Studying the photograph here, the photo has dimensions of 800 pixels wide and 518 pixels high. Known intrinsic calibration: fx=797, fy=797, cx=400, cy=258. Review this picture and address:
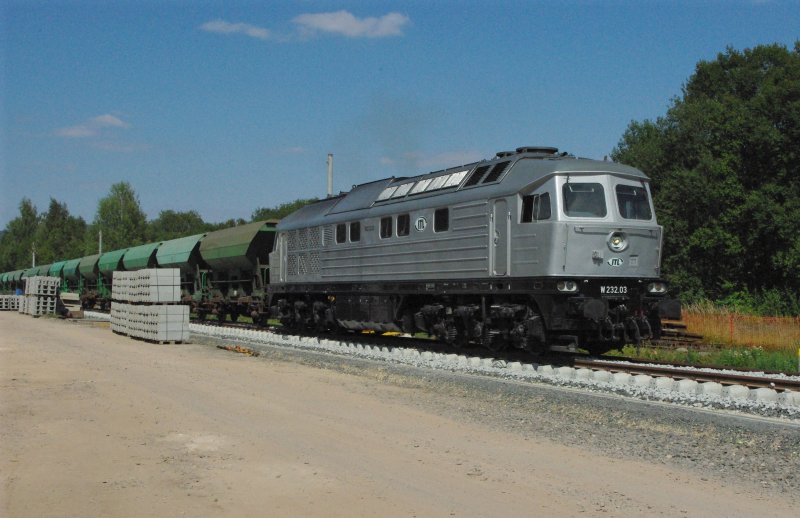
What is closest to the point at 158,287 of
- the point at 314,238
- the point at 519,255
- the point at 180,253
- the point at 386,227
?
the point at 314,238

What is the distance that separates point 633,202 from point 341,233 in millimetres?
8874

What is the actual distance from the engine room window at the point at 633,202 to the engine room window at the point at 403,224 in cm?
533

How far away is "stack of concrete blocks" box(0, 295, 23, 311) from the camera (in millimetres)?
55719

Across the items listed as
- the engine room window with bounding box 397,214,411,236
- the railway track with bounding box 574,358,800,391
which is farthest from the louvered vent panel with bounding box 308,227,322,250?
the railway track with bounding box 574,358,800,391

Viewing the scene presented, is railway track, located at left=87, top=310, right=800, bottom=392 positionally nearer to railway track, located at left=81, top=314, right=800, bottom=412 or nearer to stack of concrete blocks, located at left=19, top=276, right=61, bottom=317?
railway track, located at left=81, top=314, right=800, bottom=412

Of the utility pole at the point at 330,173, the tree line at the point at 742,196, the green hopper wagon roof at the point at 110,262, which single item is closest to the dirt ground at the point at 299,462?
the utility pole at the point at 330,173

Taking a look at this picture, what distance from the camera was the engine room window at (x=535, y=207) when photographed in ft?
49.0

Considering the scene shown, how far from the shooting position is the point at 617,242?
48.9ft

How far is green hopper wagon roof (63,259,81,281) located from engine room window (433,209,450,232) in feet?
145

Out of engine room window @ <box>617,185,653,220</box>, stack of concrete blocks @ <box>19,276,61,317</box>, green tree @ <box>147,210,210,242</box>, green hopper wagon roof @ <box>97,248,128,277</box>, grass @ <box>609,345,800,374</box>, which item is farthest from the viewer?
green tree @ <box>147,210,210,242</box>

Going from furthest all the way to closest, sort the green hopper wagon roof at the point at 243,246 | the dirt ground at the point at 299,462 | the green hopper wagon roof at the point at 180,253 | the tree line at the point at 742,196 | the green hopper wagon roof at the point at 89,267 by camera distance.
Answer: the green hopper wagon roof at the point at 89,267 → the tree line at the point at 742,196 → the green hopper wagon roof at the point at 180,253 → the green hopper wagon roof at the point at 243,246 → the dirt ground at the point at 299,462

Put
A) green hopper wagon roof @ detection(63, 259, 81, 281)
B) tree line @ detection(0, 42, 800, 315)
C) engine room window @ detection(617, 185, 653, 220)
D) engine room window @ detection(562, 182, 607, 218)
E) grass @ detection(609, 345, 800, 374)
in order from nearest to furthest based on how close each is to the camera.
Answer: engine room window @ detection(562, 182, 607, 218) < engine room window @ detection(617, 185, 653, 220) < grass @ detection(609, 345, 800, 374) < tree line @ detection(0, 42, 800, 315) < green hopper wagon roof @ detection(63, 259, 81, 281)

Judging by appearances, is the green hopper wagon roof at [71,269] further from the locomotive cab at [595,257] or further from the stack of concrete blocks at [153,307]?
the locomotive cab at [595,257]

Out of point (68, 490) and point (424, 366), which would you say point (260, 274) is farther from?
point (68, 490)
